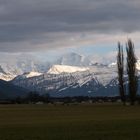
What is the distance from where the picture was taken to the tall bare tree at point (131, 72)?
13562 cm

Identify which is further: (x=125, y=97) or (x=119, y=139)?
(x=125, y=97)

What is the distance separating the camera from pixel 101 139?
37.2m

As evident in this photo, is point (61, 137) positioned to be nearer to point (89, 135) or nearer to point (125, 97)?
point (89, 135)

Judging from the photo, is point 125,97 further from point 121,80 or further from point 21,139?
point 21,139

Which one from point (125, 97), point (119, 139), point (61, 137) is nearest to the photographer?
point (119, 139)

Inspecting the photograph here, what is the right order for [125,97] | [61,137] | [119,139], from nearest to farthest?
[119,139] < [61,137] < [125,97]

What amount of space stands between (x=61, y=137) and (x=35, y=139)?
2.12 meters

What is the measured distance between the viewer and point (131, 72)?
142000mm

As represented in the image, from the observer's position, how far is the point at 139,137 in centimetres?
3741

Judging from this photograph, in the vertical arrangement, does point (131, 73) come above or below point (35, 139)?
above

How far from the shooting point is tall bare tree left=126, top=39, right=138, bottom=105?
136 metres

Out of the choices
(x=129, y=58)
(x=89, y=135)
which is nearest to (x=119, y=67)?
(x=129, y=58)

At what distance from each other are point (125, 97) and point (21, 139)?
10416 cm

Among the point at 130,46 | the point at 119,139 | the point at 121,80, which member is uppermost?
the point at 130,46
